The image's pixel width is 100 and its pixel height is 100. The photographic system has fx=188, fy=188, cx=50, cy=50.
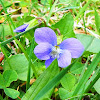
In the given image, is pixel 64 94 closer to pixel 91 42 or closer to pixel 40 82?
pixel 40 82

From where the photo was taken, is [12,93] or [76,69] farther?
[76,69]

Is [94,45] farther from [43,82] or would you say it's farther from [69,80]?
[43,82]

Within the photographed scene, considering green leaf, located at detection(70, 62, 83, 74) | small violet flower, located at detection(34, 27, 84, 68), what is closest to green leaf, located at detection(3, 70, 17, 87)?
small violet flower, located at detection(34, 27, 84, 68)

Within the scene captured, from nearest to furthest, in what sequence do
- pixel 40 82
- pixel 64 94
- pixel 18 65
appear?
pixel 40 82
pixel 64 94
pixel 18 65

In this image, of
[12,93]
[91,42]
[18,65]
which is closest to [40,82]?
[12,93]

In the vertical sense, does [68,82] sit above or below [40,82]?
below

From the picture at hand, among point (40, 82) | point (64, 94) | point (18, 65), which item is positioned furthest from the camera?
point (18, 65)

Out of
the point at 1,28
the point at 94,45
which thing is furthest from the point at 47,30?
the point at 1,28
